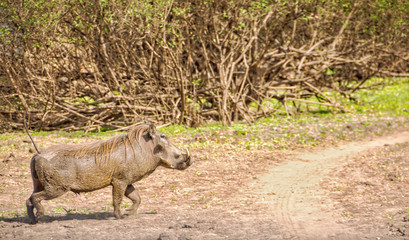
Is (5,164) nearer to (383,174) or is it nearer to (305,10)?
(383,174)

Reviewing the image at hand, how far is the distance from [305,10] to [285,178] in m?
6.44

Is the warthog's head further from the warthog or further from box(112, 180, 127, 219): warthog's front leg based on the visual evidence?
box(112, 180, 127, 219): warthog's front leg

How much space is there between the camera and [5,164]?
922cm

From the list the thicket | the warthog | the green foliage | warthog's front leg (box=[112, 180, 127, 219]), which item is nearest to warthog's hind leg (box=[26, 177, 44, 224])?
the warthog

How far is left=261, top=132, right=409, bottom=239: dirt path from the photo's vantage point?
228 inches

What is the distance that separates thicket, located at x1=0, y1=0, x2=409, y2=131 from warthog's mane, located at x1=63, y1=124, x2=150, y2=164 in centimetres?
581

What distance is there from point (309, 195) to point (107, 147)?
10.4ft

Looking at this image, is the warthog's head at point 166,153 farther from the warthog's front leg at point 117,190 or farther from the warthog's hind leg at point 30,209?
the warthog's hind leg at point 30,209

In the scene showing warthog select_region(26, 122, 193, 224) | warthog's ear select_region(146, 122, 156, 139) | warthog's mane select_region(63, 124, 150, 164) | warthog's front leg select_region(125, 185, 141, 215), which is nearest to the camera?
warthog select_region(26, 122, 193, 224)

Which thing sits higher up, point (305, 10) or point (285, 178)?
point (305, 10)

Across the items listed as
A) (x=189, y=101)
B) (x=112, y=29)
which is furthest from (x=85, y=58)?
(x=189, y=101)

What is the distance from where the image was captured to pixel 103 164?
578 centimetres

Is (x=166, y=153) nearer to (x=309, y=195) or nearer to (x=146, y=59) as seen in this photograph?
(x=309, y=195)

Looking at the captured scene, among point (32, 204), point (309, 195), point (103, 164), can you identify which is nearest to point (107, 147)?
point (103, 164)
